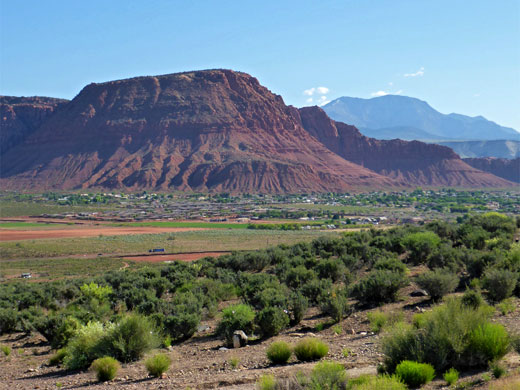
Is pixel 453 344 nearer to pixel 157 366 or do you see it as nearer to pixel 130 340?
pixel 157 366

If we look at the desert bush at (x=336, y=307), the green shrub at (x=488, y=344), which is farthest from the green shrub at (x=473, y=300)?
the green shrub at (x=488, y=344)

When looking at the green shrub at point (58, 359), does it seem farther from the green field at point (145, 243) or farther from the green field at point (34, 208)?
the green field at point (34, 208)

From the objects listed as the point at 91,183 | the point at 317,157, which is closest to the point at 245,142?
the point at 317,157

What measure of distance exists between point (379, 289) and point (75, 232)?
72078mm

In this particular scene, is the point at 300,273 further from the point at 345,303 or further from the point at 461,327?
the point at 461,327

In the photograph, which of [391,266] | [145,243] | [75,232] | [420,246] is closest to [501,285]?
[391,266]

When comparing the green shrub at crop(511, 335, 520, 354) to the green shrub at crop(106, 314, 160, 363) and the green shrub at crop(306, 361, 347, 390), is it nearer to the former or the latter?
the green shrub at crop(306, 361, 347, 390)

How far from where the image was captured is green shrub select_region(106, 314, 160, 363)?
41.6 ft

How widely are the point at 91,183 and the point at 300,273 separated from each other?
164312 millimetres

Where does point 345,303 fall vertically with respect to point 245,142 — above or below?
below

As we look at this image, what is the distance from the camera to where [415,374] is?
8.26 m

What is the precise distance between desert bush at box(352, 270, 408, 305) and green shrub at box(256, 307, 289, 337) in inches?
159

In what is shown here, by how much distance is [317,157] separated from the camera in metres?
197

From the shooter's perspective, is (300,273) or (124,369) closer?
(124,369)
